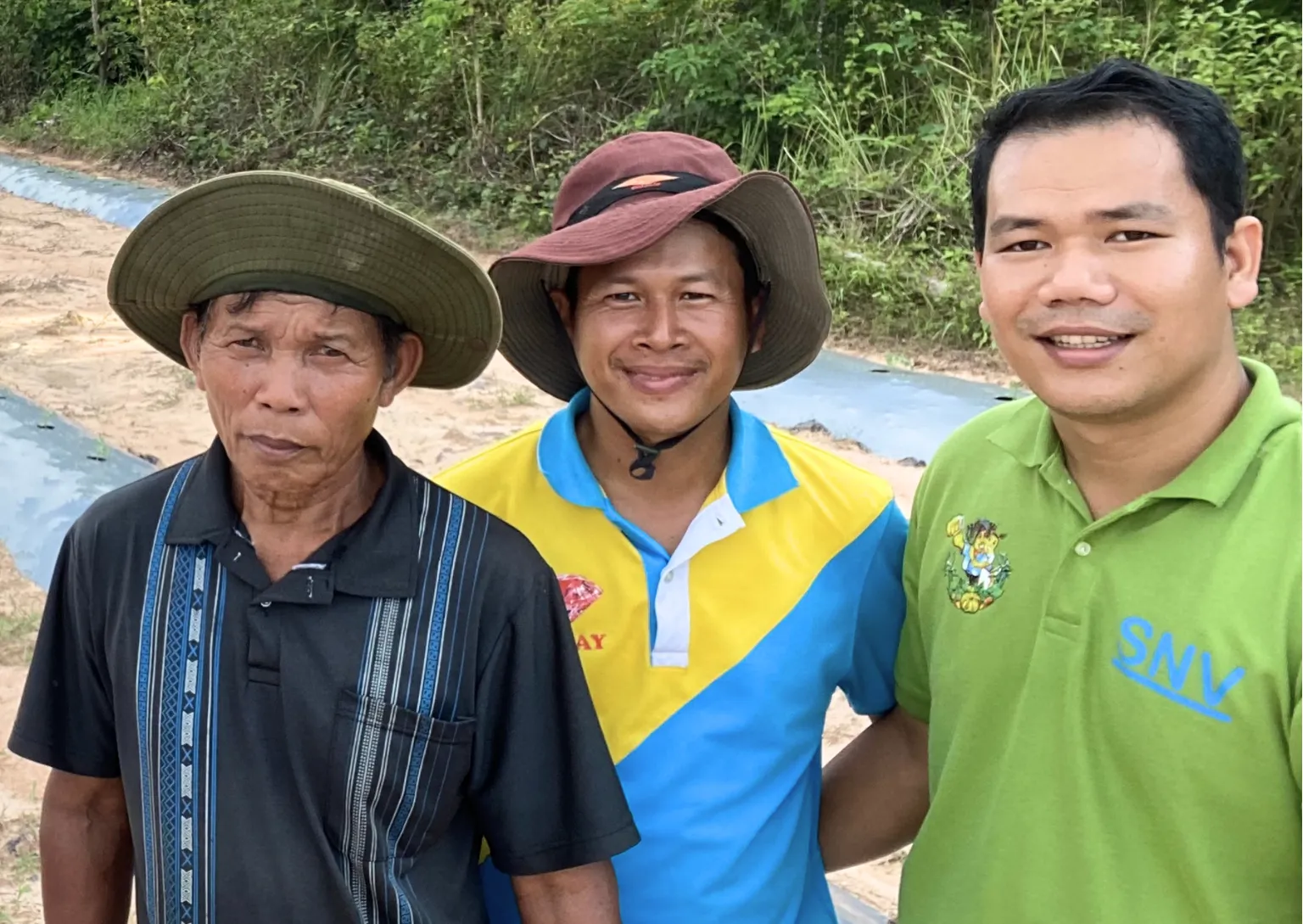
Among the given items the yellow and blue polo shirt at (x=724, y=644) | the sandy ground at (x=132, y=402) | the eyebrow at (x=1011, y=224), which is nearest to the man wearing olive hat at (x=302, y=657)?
the yellow and blue polo shirt at (x=724, y=644)

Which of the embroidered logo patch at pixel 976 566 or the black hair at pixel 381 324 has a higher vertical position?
the black hair at pixel 381 324

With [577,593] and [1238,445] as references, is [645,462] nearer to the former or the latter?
[577,593]

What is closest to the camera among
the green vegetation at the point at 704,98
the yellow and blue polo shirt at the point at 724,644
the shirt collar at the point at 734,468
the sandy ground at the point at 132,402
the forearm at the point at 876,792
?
the yellow and blue polo shirt at the point at 724,644

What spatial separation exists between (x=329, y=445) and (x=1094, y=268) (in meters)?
0.91

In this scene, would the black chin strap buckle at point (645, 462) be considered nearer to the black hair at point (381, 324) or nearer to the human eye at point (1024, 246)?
the black hair at point (381, 324)

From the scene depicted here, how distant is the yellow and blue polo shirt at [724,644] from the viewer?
63.7 inches

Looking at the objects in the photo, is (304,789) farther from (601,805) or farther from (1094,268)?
(1094,268)

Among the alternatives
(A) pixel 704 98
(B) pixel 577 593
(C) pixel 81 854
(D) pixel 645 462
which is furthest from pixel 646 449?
(A) pixel 704 98

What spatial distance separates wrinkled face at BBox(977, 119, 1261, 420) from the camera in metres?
1.32

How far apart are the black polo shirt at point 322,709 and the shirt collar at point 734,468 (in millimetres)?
287

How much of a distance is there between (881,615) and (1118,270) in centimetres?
65

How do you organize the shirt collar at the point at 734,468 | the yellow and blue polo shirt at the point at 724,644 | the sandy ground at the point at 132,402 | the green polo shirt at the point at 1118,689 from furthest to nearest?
the sandy ground at the point at 132,402 → the shirt collar at the point at 734,468 → the yellow and blue polo shirt at the point at 724,644 → the green polo shirt at the point at 1118,689

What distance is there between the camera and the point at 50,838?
1478 mm

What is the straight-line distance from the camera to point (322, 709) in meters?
1.35
